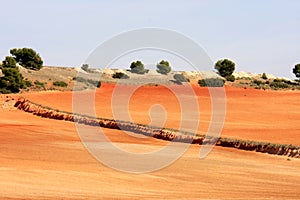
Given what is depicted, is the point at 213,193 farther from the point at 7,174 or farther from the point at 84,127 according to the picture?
the point at 84,127

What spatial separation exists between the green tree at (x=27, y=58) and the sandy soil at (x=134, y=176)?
63489 mm

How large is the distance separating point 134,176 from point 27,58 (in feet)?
240

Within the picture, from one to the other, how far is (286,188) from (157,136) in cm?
1216

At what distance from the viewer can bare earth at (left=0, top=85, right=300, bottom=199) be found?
11.6 m

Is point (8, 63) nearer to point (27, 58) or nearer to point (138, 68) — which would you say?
point (27, 58)

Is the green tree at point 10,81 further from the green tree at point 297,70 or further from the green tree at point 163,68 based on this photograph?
the green tree at point 297,70

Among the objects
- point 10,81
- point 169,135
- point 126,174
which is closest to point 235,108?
point 10,81

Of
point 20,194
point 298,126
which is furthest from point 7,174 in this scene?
point 298,126

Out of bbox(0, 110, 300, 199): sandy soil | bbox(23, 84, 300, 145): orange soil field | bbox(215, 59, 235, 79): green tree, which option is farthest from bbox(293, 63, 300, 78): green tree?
bbox(0, 110, 300, 199): sandy soil

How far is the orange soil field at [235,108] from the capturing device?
29328 millimetres

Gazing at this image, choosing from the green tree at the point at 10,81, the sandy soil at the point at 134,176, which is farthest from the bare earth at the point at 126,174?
the green tree at the point at 10,81

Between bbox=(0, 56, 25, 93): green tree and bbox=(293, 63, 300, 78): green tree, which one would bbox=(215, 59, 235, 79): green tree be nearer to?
bbox=(293, 63, 300, 78): green tree

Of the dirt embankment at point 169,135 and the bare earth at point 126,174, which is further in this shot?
the dirt embankment at point 169,135

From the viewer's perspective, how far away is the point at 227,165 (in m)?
17.0
